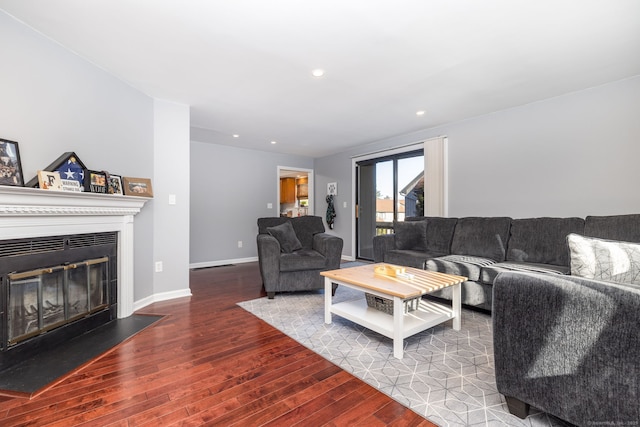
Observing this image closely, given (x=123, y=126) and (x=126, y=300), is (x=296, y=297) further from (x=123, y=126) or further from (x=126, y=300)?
(x=123, y=126)

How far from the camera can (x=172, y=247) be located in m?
3.34

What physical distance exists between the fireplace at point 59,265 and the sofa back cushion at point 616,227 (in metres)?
4.31

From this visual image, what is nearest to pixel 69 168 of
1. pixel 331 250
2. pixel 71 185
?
pixel 71 185

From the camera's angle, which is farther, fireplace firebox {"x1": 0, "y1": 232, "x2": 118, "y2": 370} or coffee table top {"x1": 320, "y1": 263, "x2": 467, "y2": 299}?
coffee table top {"x1": 320, "y1": 263, "x2": 467, "y2": 299}

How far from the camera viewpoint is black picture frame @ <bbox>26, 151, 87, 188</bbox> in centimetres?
209

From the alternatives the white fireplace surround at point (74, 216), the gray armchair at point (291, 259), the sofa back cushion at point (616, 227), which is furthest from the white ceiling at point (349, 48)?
the gray armchair at point (291, 259)

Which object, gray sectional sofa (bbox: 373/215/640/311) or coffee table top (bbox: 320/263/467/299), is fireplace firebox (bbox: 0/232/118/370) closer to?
coffee table top (bbox: 320/263/467/299)

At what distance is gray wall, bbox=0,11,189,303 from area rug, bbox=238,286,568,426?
1.47 metres

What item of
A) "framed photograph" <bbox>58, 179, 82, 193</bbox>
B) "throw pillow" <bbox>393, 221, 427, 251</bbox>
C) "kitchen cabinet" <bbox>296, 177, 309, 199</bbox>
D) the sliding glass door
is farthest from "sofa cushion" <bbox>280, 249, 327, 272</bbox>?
"kitchen cabinet" <bbox>296, 177, 309, 199</bbox>

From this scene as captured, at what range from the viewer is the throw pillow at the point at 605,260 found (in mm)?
1401

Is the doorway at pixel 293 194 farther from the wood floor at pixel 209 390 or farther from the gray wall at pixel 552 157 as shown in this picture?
the wood floor at pixel 209 390

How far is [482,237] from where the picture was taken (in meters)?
3.35

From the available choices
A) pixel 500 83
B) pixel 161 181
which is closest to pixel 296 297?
pixel 161 181

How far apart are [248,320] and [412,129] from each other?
369 cm
